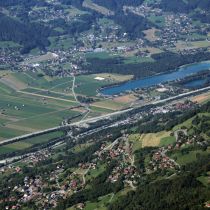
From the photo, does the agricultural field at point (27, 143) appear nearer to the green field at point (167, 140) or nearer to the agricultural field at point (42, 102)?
the agricultural field at point (42, 102)

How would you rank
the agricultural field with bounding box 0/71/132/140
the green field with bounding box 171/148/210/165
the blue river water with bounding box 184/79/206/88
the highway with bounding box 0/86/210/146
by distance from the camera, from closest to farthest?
the green field with bounding box 171/148/210/165 → the highway with bounding box 0/86/210/146 → the agricultural field with bounding box 0/71/132/140 → the blue river water with bounding box 184/79/206/88

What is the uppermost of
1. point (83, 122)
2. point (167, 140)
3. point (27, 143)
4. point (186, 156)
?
point (186, 156)

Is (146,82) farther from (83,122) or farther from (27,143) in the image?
(27,143)

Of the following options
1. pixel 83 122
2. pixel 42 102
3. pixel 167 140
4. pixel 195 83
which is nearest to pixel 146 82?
pixel 195 83

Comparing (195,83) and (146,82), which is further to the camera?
(146,82)

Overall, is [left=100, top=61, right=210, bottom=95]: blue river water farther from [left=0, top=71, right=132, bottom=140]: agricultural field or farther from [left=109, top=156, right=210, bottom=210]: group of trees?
[left=109, top=156, right=210, bottom=210]: group of trees

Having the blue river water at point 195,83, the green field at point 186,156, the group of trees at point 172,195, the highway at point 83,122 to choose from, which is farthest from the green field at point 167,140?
the blue river water at point 195,83

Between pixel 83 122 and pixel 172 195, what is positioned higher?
pixel 172 195

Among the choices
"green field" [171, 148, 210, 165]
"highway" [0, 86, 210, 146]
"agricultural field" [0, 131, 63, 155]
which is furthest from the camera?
"highway" [0, 86, 210, 146]

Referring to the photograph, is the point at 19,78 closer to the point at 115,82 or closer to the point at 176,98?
the point at 115,82

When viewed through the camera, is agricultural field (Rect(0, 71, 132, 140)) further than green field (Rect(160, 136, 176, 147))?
Yes

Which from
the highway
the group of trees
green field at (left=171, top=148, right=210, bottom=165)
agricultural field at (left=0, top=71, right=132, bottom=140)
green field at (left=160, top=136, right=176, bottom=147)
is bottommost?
agricultural field at (left=0, top=71, right=132, bottom=140)

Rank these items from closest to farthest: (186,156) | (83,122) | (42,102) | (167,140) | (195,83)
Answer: (186,156) → (167,140) → (83,122) → (42,102) → (195,83)

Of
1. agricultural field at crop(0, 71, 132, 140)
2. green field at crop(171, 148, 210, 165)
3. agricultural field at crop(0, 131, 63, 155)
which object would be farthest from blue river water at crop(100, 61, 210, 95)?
green field at crop(171, 148, 210, 165)
